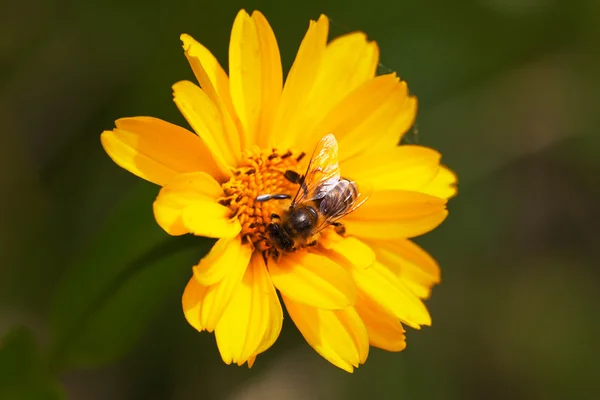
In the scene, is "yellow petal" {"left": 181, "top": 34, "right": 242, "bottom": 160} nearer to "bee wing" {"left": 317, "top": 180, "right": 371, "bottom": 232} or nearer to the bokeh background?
"bee wing" {"left": 317, "top": 180, "right": 371, "bottom": 232}

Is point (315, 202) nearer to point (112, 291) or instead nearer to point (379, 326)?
point (379, 326)

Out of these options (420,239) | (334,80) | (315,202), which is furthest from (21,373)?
(420,239)

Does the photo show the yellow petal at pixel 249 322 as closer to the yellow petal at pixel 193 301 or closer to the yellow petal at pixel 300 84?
the yellow petal at pixel 193 301

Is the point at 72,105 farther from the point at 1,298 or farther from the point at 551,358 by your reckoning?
the point at 551,358

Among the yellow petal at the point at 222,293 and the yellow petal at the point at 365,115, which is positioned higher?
the yellow petal at the point at 365,115

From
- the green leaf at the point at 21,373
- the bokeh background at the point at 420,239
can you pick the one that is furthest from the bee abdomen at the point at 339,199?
the green leaf at the point at 21,373

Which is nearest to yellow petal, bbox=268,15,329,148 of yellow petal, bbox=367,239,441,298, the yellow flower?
the yellow flower

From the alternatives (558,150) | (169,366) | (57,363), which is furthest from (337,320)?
(558,150)
